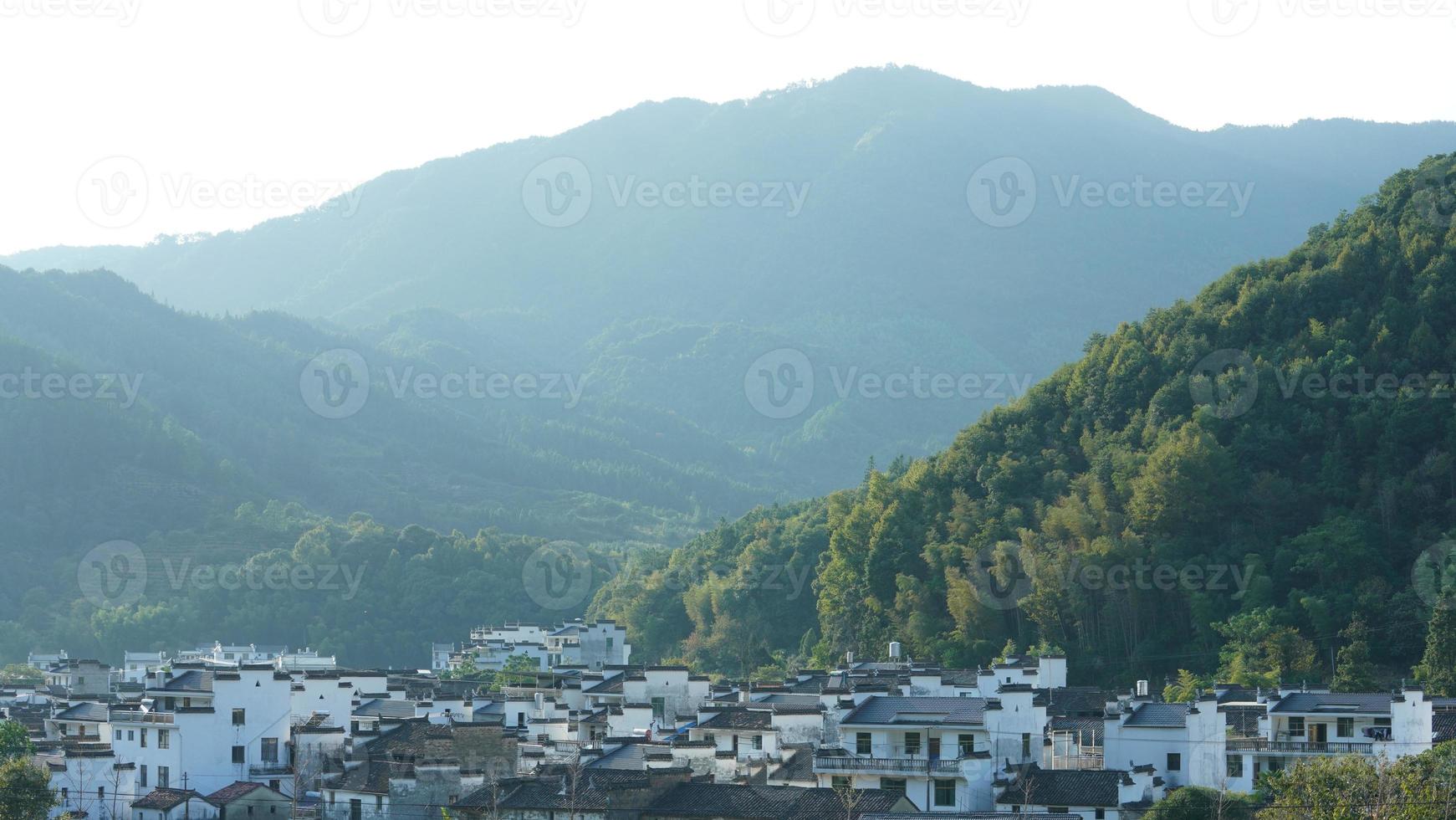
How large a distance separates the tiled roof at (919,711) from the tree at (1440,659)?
14769 mm

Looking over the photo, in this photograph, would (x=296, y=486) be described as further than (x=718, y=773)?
Yes

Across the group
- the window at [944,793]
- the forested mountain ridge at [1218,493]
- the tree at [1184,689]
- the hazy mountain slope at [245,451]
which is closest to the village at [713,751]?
the window at [944,793]

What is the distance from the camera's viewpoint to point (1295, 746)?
4369 centimetres

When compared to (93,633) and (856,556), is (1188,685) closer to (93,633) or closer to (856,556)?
(856,556)

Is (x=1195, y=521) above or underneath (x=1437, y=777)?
above

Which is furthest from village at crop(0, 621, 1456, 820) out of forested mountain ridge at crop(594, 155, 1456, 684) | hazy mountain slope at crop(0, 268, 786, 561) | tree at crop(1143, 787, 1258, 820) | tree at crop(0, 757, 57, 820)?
hazy mountain slope at crop(0, 268, 786, 561)

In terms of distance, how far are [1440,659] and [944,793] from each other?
60.0 feet

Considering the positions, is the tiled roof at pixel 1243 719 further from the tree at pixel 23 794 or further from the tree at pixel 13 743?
the tree at pixel 13 743

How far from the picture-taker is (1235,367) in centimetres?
7156

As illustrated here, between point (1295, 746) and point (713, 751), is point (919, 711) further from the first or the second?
point (1295, 746)

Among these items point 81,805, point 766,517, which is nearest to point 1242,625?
point 81,805

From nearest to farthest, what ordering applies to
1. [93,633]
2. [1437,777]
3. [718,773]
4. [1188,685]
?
[1437,777] → [718,773] → [1188,685] → [93,633]

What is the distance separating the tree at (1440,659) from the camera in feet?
168

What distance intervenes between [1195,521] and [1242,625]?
8305mm
